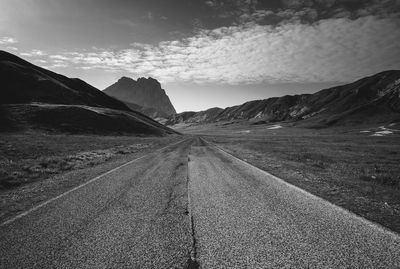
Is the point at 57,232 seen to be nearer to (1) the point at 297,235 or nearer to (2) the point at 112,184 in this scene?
(2) the point at 112,184

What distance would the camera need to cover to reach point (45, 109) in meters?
60.6

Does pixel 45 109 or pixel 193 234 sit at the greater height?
pixel 45 109

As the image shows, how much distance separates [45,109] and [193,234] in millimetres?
72335

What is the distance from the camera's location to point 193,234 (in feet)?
16.7

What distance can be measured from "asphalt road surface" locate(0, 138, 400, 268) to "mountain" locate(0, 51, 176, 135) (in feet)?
175

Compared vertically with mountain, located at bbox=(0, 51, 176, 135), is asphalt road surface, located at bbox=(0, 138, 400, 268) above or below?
below

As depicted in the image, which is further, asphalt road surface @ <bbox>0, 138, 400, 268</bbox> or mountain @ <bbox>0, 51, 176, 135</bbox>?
mountain @ <bbox>0, 51, 176, 135</bbox>

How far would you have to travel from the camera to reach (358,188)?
1011 centimetres

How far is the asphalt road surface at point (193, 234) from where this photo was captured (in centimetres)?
407

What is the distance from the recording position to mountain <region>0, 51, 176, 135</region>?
53.2 metres

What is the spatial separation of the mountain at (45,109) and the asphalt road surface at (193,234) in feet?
175

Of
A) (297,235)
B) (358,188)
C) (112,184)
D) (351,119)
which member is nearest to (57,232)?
(112,184)

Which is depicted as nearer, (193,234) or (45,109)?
(193,234)

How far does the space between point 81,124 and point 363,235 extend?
6827 centimetres
